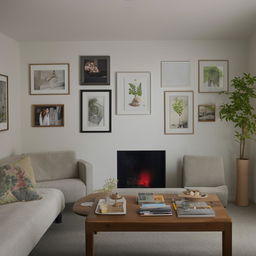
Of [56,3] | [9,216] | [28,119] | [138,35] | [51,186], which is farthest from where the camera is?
[28,119]

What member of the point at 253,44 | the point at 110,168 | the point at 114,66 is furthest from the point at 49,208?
the point at 253,44

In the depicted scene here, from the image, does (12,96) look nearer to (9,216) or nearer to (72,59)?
(72,59)

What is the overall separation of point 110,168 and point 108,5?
2.47m

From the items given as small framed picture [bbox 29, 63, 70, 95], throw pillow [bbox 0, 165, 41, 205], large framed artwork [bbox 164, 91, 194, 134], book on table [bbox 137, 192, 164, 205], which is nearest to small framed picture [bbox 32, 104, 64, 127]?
small framed picture [bbox 29, 63, 70, 95]

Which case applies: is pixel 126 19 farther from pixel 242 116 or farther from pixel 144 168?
pixel 144 168

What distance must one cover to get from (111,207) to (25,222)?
2.48ft

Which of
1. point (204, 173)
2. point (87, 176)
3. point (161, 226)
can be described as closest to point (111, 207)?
point (161, 226)

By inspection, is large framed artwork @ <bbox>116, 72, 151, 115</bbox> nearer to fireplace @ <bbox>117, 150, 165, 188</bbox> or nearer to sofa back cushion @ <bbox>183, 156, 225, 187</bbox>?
fireplace @ <bbox>117, 150, 165, 188</bbox>

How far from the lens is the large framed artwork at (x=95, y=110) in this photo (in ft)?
18.0

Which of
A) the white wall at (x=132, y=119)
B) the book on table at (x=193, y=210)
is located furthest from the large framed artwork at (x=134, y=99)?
the book on table at (x=193, y=210)

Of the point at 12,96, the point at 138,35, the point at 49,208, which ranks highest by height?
the point at 138,35

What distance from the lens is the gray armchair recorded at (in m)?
5.10

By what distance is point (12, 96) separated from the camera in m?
5.23

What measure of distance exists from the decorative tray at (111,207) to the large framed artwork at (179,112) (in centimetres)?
218
